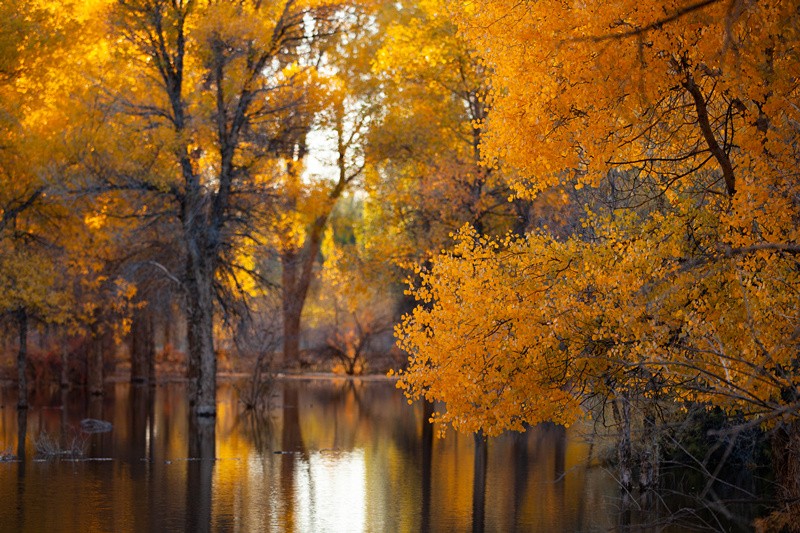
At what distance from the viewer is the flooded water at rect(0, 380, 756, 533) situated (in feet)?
51.1

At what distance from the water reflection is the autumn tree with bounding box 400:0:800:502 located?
2.73 metres

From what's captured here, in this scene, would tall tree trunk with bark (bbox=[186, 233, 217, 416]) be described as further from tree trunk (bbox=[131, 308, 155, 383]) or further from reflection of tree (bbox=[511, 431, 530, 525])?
tree trunk (bbox=[131, 308, 155, 383])

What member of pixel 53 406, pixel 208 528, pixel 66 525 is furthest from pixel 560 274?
pixel 53 406

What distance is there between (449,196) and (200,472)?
41.5 feet

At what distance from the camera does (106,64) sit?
29.1 meters

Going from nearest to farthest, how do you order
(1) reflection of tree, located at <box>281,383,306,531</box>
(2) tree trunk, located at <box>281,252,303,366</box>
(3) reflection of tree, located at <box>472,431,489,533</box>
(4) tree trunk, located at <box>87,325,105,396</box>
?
(3) reflection of tree, located at <box>472,431,489,533</box>, (1) reflection of tree, located at <box>281,383,306,531</box>, (4) tree trunk, located at <box>87,325,105,396</box>, (2) tree trunk, located at <box>281,252,303,366</box>

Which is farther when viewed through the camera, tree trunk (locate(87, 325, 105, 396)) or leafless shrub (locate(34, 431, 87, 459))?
tree trunk (locate(87, 325, 105, 396))

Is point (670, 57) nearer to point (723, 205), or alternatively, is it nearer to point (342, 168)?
point (723, 205)

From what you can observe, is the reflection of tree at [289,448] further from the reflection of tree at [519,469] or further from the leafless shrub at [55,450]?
the leafless shrub at [55,450]

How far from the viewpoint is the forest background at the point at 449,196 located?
11336mm

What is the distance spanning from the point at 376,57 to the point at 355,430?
1487 cm

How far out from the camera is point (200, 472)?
2023 cm

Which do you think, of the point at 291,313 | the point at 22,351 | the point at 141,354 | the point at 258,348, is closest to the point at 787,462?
the point at 258,348

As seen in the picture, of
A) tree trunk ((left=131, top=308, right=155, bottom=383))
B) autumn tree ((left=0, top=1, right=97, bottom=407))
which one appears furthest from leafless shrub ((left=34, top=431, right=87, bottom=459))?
tree trunk ((left=131, top=308, right=155, bottom=383))
